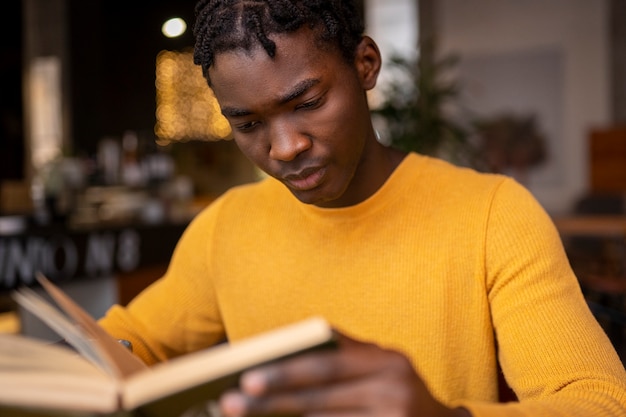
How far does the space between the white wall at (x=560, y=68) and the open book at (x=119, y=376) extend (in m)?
7.55

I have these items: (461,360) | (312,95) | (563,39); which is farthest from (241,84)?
(563,39)

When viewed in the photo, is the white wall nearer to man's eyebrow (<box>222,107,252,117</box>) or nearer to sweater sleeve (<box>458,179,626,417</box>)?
sweater sleeve (<box>458,179,626,417</box>)

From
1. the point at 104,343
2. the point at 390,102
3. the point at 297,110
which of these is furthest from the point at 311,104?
the point at 390,102

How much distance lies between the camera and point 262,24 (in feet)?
3.28

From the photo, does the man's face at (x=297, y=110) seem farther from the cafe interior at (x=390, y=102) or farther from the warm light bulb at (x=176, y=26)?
the cafe interior at (x=390, y=102)

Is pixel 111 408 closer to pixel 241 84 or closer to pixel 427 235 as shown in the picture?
pixel 241 84

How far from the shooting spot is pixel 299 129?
3.31ft

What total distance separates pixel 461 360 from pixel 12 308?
3.00 m

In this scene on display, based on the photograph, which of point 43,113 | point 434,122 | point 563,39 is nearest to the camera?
point 434,122

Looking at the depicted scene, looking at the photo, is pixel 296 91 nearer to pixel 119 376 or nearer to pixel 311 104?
pixel 311 104

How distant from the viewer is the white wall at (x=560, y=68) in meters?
7.69

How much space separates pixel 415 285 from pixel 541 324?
0.21 metres

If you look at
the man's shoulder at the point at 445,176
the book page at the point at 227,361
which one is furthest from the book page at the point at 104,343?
the man's shoulder at the point at 445,176

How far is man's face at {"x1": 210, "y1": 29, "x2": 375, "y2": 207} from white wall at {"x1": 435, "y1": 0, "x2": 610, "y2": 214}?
711cm
